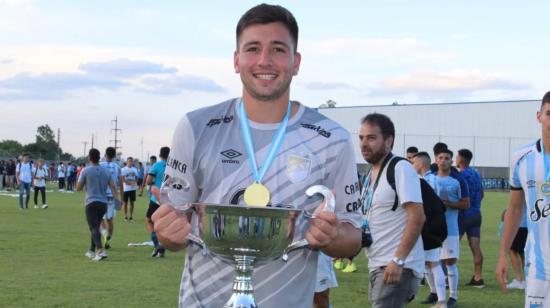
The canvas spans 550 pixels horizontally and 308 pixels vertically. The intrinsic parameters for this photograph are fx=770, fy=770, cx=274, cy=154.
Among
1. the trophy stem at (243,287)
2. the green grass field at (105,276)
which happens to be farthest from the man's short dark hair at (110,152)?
the trophy stem at (243,287)

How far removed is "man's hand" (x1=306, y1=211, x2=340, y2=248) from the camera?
2.37 m

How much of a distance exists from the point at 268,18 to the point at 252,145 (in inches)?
17.3

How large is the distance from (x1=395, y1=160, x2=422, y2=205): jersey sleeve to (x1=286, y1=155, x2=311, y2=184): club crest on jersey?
12.0 feet

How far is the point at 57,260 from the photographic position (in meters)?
13.6

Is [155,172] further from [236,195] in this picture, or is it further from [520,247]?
[236,195]

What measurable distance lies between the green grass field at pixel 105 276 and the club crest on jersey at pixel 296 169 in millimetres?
7173

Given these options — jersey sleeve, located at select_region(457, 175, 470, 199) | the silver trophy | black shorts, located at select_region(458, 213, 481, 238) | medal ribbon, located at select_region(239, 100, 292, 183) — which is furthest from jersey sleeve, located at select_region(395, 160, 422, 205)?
black shorts, located at select_region(458, 213, 481, 238)

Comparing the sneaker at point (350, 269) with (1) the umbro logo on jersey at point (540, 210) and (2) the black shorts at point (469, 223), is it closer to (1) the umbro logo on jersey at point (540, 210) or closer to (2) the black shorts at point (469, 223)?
(2) the black shorts at point (469, 223)

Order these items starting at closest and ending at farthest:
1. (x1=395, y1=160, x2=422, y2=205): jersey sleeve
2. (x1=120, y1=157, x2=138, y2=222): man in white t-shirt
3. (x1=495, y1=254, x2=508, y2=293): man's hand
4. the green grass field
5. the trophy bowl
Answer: the trophy bowl
(x1=495, y1=254, x2=508, y2=293): man's hand
(x1=395, y1=160, x2=422, y2=205): jersey sleeve
the green grass field
(x1=120, y1=157, x2=138, y2=222): man in white t-shirt

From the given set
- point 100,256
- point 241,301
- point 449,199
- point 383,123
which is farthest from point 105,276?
point 241,301

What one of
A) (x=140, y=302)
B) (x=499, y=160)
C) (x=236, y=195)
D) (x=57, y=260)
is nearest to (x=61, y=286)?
(x=140, y=302)

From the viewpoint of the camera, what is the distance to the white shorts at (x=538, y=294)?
4820 mm

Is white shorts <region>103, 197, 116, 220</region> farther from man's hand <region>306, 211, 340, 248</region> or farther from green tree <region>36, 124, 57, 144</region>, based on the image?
green tree <region>36, 124, 57, 144</region>

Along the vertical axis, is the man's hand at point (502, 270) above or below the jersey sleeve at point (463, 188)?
below
